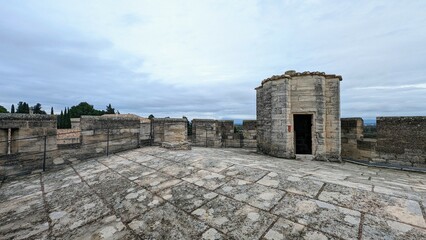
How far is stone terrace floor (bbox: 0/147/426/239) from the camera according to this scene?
2.56 metres

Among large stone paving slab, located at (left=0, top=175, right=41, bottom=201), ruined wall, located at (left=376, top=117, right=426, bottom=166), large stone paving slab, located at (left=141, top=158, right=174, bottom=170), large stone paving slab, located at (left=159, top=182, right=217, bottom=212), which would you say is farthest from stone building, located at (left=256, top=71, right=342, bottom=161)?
large stone paving slab, located at (left=0, top=175, right=41, bottom=201)

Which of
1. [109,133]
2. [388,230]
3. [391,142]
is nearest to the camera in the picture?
[388,230]

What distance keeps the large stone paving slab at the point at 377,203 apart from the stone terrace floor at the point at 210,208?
0.01 m

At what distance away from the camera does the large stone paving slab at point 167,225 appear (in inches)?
103

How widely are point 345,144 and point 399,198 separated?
22.8ft

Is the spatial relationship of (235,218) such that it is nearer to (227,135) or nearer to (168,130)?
(168,130)

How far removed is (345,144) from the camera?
368 inches

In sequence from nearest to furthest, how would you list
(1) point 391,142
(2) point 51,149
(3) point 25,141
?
(3) point 25,141, (2) point 51,149, (1) point 391,142

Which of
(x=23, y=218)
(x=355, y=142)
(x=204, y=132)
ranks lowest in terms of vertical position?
(x=23, y=218)

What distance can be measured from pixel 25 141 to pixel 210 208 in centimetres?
615

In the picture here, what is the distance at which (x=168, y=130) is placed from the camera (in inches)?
363

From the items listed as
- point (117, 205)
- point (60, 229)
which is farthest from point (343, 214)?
point (60, 229)

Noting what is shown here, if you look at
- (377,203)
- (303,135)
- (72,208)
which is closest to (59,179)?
(72,208)

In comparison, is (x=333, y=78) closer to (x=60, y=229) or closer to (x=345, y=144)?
(x=345, y=144)
